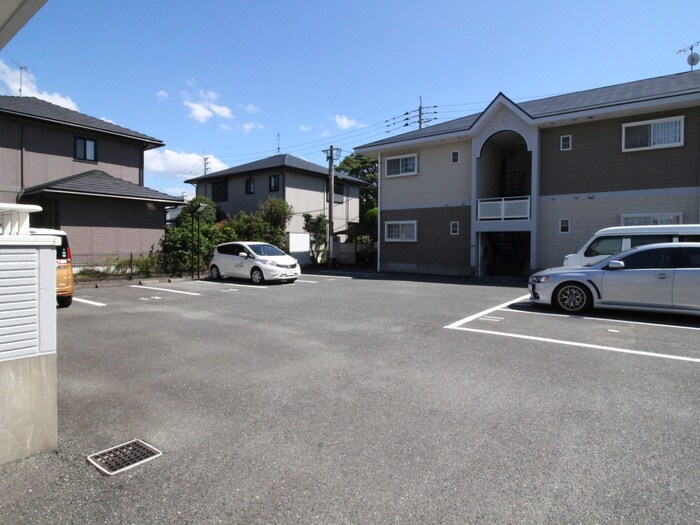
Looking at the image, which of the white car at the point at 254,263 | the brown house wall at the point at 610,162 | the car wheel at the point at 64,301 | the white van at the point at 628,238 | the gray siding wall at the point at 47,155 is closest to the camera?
the white van at the point at 628,238

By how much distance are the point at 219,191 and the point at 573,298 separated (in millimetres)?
27285

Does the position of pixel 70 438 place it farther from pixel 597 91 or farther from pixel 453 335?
pixel 597 91

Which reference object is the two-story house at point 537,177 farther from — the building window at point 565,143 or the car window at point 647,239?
the car window at point 647,239

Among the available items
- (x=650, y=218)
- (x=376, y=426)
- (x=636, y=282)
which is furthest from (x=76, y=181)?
(x=650, y=218)

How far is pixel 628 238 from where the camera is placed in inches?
385

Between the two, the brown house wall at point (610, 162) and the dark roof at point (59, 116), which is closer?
the brown house wall at point (610, 162)

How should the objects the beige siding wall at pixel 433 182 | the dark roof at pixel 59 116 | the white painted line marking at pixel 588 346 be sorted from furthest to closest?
the beige siding wall at pixel 433 182 < the dark roof at pixel 59 116 < the white painted line marking at pixel 588 346

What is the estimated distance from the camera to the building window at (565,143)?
52.7 ft

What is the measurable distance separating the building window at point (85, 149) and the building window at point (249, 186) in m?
10.1

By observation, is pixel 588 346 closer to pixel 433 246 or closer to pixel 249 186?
pixel 433 246

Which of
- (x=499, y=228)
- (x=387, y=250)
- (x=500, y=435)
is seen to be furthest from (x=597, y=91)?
(x=500, y=435)

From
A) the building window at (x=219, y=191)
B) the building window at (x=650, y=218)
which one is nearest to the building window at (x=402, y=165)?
the building window at (x=650, y=218)

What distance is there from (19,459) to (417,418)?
120 inches

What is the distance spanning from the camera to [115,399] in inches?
165
